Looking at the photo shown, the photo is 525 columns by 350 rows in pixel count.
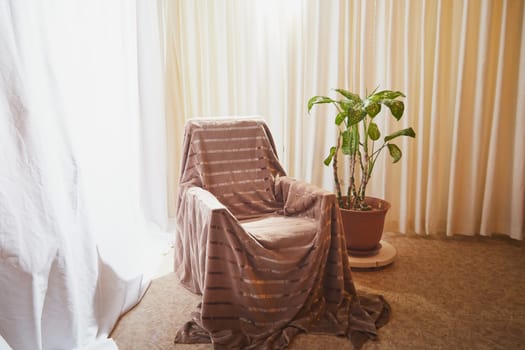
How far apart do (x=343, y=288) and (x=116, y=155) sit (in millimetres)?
1312

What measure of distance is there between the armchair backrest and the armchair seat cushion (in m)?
0.25

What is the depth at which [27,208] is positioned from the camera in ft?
5.09

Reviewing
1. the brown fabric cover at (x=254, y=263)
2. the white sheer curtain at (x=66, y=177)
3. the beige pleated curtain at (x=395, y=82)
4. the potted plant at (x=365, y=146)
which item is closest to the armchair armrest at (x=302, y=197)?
the brown fabric cover at (x=254, y=263)

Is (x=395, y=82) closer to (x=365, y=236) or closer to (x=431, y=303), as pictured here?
(x=365, y=236)

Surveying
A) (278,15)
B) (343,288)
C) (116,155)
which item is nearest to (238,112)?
(278,15)

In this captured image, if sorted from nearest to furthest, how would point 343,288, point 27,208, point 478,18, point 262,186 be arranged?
1. point 27,208
2. point 343,288
3. point 262,186
4. point 478,18

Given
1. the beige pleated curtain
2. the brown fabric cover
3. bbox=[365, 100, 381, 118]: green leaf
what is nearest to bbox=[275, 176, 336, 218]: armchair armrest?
the brown fabric cover

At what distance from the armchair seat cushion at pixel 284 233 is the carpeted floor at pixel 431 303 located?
0.41 metres

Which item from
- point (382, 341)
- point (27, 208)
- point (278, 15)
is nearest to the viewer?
point (27, 208)

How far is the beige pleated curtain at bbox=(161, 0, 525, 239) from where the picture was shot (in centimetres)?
295

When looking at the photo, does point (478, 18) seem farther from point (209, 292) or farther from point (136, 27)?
point (209, 292)

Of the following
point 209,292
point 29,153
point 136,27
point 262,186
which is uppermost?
point 136,27

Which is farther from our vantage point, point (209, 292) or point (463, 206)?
point (463, 206)

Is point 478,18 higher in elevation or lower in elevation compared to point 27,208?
higher
